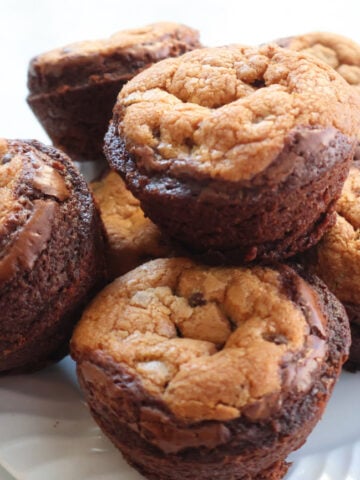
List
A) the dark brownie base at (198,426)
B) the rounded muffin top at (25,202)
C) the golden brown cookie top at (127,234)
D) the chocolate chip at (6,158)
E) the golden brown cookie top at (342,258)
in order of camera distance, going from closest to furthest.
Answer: the dark brownie base at (198,426) < the rounded muffin top at (25,202) < the chocolate chip at (6,158) < the golden brown cookie top at (342,258) < the golden brown cookie top at (127,234)

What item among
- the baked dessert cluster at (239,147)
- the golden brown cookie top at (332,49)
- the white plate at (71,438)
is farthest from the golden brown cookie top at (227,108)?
the white plate at (71,438)

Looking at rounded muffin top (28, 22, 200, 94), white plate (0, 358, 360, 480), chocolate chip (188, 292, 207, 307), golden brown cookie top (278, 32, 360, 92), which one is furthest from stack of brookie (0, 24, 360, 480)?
golden brown cookie top (278, 32, 360, 92)

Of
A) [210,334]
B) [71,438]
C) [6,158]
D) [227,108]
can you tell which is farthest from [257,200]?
[71,438]

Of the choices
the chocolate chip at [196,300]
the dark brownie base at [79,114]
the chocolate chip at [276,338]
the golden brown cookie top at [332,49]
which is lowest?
the chocolate chip at [196,300]

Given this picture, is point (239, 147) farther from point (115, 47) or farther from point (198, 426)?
point (115, 47)

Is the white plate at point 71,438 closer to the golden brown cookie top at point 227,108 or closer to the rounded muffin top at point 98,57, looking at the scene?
the golden brown cookie top at point 227,108

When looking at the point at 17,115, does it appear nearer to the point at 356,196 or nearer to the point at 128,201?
the point at 128,201
